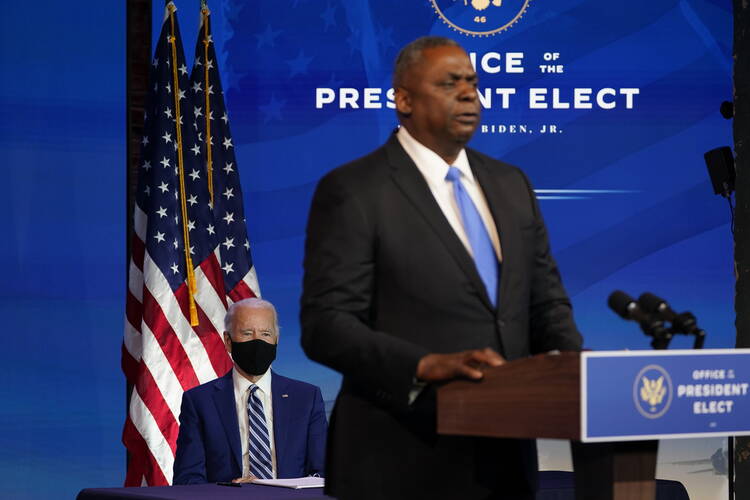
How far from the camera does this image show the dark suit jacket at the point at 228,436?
4641 mm

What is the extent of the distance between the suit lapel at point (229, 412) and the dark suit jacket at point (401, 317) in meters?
2.42

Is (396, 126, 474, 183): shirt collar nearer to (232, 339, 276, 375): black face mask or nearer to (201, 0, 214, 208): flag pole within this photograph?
(232, 339, 276, 375): black face mask

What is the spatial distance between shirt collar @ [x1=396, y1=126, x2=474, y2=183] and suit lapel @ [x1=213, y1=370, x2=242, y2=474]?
2515 millimetres

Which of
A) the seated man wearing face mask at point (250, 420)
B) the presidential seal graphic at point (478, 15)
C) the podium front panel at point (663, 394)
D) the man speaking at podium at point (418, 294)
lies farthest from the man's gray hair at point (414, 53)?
the presidential seal graphic at point (478, 15)

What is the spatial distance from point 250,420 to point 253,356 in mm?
243

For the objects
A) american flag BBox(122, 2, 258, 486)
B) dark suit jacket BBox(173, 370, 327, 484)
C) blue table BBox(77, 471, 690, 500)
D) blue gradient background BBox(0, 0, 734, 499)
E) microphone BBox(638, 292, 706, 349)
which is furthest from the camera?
blue gradient background BBox(0, 0, 734, 499)

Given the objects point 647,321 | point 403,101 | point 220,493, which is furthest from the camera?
point 220,493

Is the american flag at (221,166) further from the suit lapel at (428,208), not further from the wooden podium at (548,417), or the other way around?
the wooden podium at (548,417)

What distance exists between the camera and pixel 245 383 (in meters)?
4.81

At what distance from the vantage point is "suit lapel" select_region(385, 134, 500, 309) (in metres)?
2.22

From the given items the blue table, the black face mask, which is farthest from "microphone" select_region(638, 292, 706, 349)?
the black face mask

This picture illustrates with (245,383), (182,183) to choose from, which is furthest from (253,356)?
(182,183)

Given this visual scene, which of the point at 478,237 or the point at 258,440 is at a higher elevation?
the point at 478,237

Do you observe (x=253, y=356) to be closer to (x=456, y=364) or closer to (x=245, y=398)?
(x=245, y=398)
